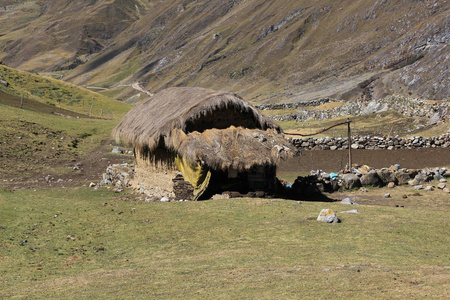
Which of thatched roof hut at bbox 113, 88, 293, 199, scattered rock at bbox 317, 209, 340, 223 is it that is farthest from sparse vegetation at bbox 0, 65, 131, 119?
scattered rock at bbox 317, 209, 340, 223

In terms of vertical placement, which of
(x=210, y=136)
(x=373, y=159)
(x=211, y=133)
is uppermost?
(x=211, y=133)

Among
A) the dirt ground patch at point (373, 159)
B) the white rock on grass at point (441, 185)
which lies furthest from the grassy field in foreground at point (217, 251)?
the dirt ground patch at point (373, 159)

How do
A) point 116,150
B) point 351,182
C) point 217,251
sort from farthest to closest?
point 116,150 < point 351,182 < point 217,251

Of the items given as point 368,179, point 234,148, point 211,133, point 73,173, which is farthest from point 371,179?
point 73,173

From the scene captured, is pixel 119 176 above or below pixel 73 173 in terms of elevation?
below

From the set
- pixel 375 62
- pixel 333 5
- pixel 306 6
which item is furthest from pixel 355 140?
pixel 306 6

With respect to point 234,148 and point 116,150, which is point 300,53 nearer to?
point 116,150

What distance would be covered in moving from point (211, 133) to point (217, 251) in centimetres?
798

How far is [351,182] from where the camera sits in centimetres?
2053

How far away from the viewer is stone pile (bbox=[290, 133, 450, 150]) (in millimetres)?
31500

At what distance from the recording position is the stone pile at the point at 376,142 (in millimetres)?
31500

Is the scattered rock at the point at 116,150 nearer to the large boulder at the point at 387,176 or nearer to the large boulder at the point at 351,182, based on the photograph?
the large boulder at the point at 351,182

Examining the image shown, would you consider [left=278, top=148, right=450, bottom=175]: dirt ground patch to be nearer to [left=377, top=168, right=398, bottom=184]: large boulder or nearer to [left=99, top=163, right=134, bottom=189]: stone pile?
[left=377, top=168, right=398, bottom=184]: large boulder

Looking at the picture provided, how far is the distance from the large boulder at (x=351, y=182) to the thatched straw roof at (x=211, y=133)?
3975 mm
